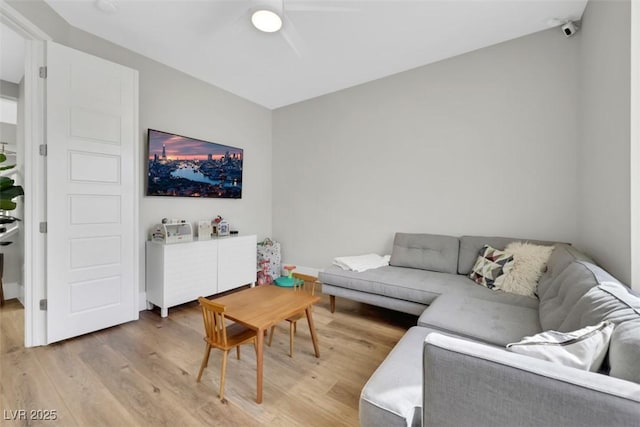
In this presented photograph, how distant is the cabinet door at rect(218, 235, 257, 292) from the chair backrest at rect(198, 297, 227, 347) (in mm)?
1630

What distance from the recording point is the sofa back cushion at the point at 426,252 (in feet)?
8.77

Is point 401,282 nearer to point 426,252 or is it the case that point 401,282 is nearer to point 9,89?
point 426,252

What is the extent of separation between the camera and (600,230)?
5.79 ft

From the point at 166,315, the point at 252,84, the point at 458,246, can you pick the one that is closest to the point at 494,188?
the point at 458,246

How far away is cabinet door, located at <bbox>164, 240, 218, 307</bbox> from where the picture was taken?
2.67 metres

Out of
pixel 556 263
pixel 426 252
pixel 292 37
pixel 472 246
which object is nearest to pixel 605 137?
pixel 556 263

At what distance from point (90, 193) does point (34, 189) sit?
0.33m

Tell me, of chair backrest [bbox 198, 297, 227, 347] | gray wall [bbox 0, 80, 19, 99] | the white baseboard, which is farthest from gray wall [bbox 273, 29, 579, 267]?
gray wall [bbox 0, 80, 19, 99]

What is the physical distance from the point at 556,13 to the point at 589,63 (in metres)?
0.54

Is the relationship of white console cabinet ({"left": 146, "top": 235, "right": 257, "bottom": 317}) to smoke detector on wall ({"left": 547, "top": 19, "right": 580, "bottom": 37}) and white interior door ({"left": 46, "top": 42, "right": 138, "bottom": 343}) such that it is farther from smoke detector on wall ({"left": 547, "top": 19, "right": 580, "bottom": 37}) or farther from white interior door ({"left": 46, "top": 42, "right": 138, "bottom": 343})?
smoke detector on wall ({"left": 547, "top": 19, "right": 580, "bottom": 37})

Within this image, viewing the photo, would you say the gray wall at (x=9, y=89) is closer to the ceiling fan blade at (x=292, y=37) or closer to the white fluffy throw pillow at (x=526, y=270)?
the ceiling fan blade at (x=292, y=37)

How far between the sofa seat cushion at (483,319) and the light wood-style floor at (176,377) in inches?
24.8

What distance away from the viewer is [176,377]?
1.74 meters

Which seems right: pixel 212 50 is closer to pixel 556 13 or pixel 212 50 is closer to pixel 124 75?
pixel 124 75
